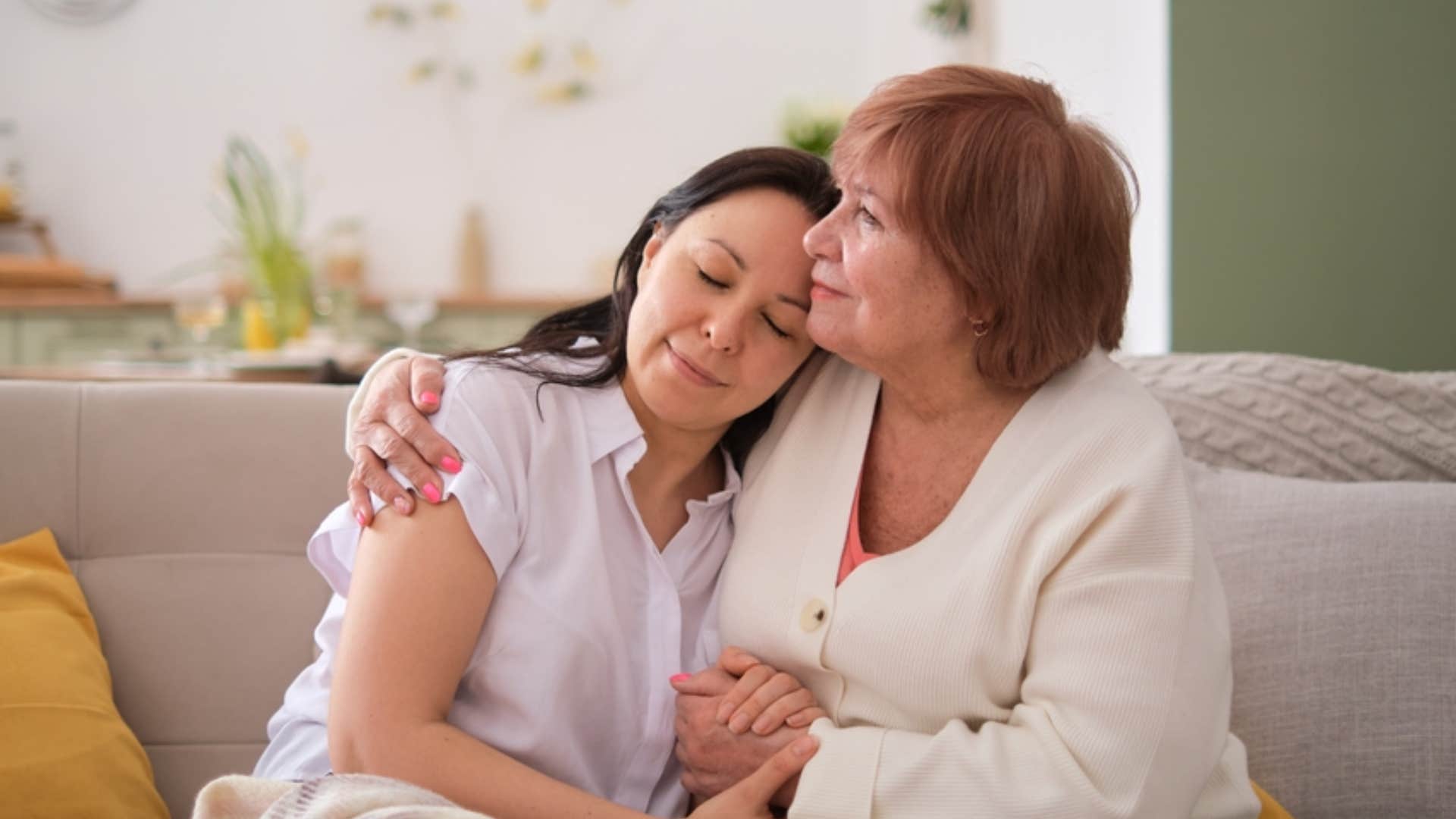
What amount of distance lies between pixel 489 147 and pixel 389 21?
0.66 meters

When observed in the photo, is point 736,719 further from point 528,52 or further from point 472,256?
point 528,52

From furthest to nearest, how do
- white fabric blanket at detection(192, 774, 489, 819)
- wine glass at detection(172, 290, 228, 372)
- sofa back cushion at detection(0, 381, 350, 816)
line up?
wine glass at detection(172, 290, 228, 372) < sofa back cushion at detection(0, 381, 350, 816) < white fabric blanket at detection(192, 774, 489, 819)

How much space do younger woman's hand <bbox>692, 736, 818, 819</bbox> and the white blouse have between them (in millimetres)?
151

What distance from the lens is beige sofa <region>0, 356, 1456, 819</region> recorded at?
1.63 metres

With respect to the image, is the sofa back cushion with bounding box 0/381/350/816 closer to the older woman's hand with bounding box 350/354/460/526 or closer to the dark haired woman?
the dark haired woman

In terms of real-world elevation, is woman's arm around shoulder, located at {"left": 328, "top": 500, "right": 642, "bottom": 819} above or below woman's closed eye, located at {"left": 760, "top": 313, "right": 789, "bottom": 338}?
below

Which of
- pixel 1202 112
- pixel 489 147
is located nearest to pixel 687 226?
pixel 1202 112

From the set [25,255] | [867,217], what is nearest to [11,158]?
[25,255]

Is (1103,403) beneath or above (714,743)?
above

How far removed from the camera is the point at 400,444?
1392 millimetres

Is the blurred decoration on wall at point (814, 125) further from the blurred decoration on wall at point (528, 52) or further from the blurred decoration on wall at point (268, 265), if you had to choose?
the blurred decoration on wall at point (268, 265)

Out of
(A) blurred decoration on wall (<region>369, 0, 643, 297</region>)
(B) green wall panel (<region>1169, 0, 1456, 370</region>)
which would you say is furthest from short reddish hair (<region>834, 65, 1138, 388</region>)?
(A) blurred decoration on wall (<region>369, 0, 643, 297</region>)

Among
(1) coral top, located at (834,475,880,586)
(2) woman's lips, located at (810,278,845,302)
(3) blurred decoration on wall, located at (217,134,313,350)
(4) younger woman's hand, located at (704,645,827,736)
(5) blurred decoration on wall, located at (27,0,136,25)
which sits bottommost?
(3) blurred decoration on wall, located at (217,134,313,350)

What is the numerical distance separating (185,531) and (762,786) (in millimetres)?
932
